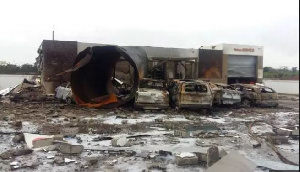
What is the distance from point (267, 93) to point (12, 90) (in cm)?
1629

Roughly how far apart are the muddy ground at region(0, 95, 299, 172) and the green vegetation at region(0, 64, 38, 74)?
3052cm

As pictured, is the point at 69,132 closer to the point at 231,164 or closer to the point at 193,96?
the point at 193,96

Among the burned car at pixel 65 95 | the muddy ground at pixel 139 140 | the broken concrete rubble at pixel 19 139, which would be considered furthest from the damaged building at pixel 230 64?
→ the broken concrete rubble at pixel 19 139

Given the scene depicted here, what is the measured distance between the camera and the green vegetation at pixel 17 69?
41.4m

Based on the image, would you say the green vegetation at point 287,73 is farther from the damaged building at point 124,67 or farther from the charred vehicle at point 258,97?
the charred vehicle at point 258,97

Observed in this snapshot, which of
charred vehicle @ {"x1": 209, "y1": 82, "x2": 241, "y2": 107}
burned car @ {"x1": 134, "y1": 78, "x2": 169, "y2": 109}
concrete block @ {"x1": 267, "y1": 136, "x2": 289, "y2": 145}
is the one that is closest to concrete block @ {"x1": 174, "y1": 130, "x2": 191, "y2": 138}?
concrete block @ {"x1": 267, "y1": 136, "x2": 289, "y2": 145}

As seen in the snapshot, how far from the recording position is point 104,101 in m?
17.1

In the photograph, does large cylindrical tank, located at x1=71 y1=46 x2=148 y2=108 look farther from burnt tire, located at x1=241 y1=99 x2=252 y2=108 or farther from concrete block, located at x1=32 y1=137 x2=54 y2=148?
concrete block, located at x1=32 y1=137 x2=54 y2=148

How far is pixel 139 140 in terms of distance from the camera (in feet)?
27.3

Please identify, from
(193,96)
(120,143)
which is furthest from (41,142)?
(193,96)

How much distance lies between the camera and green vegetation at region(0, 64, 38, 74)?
41384 millimetres

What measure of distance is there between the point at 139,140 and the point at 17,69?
39.4 meters

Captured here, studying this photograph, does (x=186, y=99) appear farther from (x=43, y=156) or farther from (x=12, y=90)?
(x=12, y=90)

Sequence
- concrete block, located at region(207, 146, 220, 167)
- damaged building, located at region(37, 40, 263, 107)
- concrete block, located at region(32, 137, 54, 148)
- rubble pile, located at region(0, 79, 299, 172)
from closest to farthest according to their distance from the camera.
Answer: concrete block, located at region(207, 146, 220, 167) < rubble pile, located at region(0, 79, 299, 172) < concrete block, located at region(32, 137, 54, 148) < damaged building, located at region(37, 40, 263, 107)
